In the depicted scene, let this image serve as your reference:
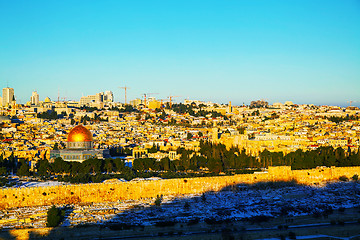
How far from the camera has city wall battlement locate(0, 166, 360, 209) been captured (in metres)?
29.1

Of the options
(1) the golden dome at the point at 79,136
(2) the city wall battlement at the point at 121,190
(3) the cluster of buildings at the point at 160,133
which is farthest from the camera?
(3) the cluster of buildings at the point at 160,133

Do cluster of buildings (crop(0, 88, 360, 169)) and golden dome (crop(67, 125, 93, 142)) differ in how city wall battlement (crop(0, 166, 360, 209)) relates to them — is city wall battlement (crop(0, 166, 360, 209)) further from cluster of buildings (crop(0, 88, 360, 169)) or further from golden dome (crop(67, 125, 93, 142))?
golden dome (crop(67, 125, 93, 142))

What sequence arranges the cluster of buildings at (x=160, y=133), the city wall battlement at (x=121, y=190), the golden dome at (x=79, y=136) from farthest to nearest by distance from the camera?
the cluster of buildings at (x=160, y=133)
the golden dome at (x=79, y=136)
the city wall battlement at (x=121, y=190)

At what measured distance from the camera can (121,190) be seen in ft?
101

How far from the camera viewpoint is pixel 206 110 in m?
116

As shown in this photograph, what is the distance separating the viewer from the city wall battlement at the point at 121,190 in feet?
95.5

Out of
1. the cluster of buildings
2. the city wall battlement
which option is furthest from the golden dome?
the city wall battlement

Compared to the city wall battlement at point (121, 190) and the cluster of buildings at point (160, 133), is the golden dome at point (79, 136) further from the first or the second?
the city wall battlement at point (121, 190)

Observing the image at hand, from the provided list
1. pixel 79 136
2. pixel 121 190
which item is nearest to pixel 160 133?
pixel 79 136

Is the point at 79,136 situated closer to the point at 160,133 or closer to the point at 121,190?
the point at 121,190

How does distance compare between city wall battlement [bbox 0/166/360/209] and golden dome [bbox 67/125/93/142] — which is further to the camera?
golden dome [bbox 67/125/93/142]

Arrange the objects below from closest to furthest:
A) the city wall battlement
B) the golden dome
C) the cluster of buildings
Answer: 1. the city wall battlement
2. the golden dome
3. the cluster of buildings

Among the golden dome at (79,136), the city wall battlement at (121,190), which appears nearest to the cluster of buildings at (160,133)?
the golden dome at (79,136)

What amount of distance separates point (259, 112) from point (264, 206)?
86395 mm
